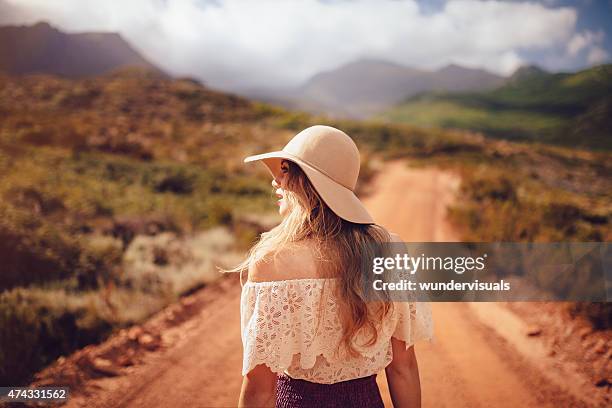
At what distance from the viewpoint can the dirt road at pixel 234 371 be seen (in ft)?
10.4

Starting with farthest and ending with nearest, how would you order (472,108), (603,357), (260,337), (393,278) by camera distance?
1. (472,108)
2. (603,357)
3. (393,278)
4. (260,337)

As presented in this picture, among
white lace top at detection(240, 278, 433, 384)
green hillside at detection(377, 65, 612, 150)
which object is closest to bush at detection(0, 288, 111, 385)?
white lace top at detection(240, 278, 433, 384)

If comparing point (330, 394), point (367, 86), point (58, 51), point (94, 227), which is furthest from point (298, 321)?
point (367, 86)

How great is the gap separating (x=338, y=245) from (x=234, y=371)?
2636 millimetres

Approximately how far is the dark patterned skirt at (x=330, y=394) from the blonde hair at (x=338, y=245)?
0.66 ft

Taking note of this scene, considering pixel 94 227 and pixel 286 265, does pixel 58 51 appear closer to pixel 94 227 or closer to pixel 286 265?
pixel 94 227

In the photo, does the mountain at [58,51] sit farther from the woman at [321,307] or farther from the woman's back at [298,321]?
the woman's back at [298,321]

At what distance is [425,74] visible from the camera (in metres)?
58.4

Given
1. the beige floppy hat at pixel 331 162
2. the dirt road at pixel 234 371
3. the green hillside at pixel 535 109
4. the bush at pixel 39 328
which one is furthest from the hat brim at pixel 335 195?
the green hillside at pixel 535 109

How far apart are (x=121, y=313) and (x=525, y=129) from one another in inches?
1064

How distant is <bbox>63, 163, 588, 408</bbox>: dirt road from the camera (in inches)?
125

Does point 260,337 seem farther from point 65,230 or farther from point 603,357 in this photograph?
point 65,230

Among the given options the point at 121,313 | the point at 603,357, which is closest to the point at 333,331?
the point at 603,357

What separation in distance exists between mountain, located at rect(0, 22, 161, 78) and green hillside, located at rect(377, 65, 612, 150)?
1099 centimetres
